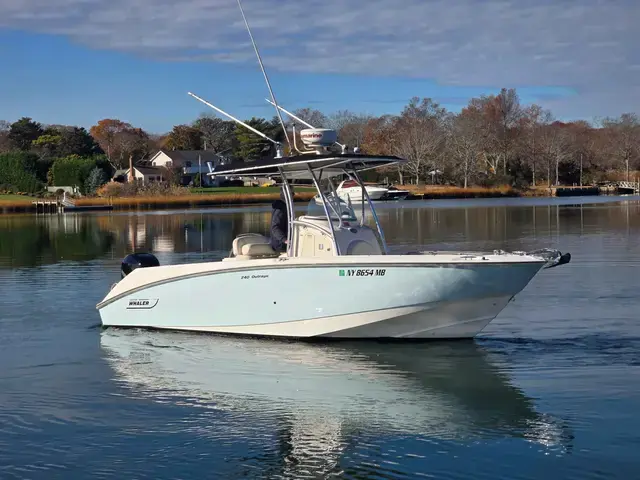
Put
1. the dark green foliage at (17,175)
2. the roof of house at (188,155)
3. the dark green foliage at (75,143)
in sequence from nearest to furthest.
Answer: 1. the dark green foliage at (17,175)
2. the dark green foliage at (75,143)
3. the roof of house at (188,155)

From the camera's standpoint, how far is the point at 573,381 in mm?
11867

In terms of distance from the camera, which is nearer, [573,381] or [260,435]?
[260,435]

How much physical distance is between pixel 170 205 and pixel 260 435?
7926 cm

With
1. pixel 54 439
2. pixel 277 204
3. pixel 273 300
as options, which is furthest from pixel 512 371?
pixel 54 439

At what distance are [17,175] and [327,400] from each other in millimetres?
100591

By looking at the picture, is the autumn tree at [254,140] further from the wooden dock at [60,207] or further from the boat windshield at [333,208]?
the boat windshield at [333,208]

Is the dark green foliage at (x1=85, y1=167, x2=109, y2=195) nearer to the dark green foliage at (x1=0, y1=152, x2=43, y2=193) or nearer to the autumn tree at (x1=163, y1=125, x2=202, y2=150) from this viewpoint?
the dark green foliage at (x1=0, y1=152, x2=43, y2=193)

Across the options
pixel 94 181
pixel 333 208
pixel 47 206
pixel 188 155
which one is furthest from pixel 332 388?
pixel 188 155

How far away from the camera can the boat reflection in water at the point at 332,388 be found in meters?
Result: 10.1

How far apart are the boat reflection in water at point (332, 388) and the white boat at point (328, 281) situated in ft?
1.17

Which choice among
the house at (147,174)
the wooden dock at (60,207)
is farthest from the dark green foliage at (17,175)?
the wooden dock at (60,207)

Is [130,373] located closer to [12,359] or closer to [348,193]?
[12,359]

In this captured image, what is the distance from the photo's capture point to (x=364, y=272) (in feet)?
44.2

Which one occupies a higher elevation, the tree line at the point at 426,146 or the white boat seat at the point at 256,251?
the tree line at the point at 426,146
